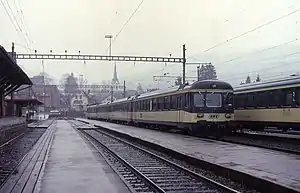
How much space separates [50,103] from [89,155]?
122m

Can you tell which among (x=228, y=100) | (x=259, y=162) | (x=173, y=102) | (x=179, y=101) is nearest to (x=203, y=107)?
(x=228, y=100)

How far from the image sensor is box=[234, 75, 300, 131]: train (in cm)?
2241

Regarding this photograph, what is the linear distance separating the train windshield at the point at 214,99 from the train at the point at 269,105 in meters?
2.13

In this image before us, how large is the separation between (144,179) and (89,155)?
257 inches

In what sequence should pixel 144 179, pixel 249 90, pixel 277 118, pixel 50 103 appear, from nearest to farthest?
pixel 144 179 < pixel 277 118 < pixel 249 90 < pixel 50 103

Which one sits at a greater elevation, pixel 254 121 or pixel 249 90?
pixel 249 90

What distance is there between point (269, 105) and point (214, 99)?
309 centimetres

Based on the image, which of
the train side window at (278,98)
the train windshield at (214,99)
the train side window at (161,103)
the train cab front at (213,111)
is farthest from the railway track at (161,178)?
the train side window at (161,103)

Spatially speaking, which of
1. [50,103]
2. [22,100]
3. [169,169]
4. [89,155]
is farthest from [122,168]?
[50,103]

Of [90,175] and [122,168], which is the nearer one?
[90,175]

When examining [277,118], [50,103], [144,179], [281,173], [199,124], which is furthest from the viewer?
[50,103]

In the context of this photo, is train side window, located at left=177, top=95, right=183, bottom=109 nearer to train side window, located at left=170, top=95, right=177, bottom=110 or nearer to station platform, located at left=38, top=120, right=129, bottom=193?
train side window, located at left=170, top=95, right=177, bottom=110

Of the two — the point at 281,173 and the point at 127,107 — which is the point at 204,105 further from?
the point at 127,107

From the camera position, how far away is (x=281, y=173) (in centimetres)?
1098
